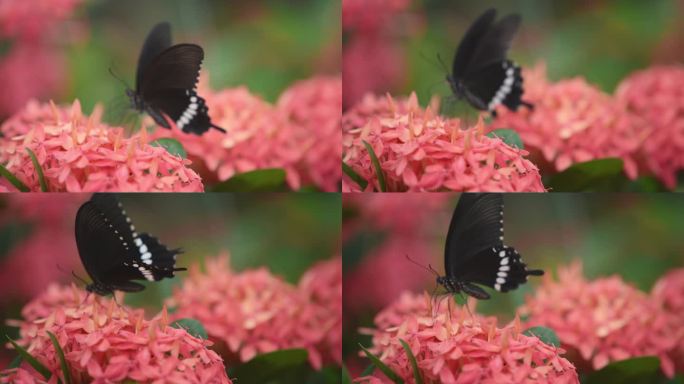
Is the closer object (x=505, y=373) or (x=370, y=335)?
(x=505, y=373)

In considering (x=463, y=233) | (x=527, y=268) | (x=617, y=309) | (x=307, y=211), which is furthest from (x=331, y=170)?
(x=617, y=309)

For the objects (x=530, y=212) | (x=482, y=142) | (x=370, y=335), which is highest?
(x=482, y=142)

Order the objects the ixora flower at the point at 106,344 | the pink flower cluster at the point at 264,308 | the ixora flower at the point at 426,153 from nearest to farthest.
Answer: the ixora flower at the point at 106,344 → the ixora flower at the point at 426,153 → the pink flower cluster at the point at 264,308

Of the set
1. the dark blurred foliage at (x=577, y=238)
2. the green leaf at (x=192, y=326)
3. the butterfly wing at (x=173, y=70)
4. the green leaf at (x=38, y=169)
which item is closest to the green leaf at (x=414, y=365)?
the dark blurred foliage at (x=577, y=238)

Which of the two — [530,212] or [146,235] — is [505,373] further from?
[146,235]

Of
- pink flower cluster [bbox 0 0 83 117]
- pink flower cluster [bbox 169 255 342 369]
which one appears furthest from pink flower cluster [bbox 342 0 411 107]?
pink flower cluster [bbox 0 0 83 117]

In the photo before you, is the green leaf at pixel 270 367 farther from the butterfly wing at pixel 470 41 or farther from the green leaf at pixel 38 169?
the butterfly wing at pixel 470 41

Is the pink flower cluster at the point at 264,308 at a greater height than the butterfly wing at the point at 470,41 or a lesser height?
lesser

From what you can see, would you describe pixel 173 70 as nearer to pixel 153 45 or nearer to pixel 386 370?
pixel 153 45
